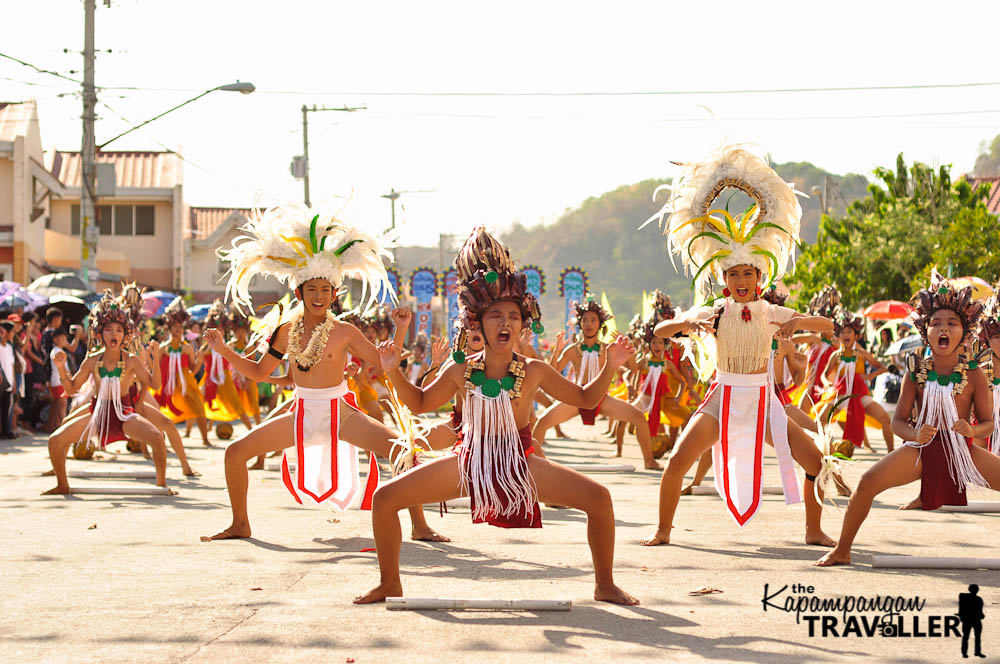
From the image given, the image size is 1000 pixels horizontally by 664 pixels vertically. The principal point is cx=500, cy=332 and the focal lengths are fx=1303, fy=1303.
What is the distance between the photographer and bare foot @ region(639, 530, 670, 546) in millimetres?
8594

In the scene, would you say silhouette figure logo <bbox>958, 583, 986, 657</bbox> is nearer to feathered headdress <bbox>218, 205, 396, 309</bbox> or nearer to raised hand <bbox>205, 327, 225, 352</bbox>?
feathered headdress <bbox>218, 205, 396, 309</bbox>

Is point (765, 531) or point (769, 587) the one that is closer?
point (769, 587)

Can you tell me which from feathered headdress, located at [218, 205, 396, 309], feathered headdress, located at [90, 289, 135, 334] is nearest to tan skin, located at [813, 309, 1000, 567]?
feathered headdress, located at [218, 205, 396, 309]

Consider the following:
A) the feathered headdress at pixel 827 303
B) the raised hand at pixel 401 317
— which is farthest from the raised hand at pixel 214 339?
the feathered headdress at pixel 827 303

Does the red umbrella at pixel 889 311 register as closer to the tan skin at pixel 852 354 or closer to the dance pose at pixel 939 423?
the tan skin at pixel 852 354

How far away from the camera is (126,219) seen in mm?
Answer: 49719

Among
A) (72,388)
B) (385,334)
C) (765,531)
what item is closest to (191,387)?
(385,334)

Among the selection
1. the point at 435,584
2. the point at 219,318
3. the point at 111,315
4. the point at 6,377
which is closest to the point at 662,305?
the point at 111,315

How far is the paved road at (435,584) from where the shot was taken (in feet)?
18.2

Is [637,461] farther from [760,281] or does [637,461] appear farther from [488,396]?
[488,396]

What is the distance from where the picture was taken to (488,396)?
6.66 metres

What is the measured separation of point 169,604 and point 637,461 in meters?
10.5

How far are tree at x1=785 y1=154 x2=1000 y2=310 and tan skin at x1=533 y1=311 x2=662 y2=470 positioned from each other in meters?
17.9

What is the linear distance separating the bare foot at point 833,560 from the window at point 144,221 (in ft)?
148
